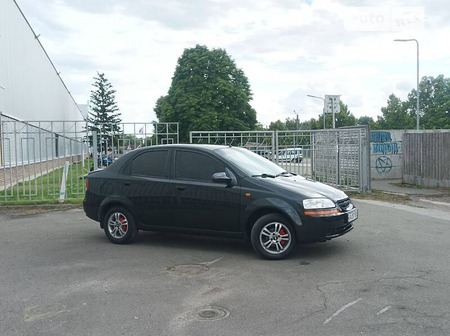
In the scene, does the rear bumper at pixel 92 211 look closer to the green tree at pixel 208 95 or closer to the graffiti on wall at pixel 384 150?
the graffiti on wall at pixel 384 150

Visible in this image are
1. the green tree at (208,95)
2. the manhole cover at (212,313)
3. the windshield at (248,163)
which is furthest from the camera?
the green tree at (208,95)

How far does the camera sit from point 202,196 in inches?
282

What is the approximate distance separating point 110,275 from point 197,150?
8.01ft

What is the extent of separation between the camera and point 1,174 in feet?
54.0

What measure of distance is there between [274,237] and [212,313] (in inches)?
85.9

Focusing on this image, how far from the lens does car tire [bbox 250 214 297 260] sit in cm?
663

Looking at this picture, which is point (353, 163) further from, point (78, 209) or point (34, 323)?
point (34, 323)

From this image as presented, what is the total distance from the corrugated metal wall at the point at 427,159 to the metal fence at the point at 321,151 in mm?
3290

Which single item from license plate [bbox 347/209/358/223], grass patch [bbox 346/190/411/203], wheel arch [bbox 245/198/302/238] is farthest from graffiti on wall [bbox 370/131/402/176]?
wheel arch [bbox 245/198/302/238]

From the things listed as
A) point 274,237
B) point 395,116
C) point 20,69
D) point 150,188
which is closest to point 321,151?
point 150,188

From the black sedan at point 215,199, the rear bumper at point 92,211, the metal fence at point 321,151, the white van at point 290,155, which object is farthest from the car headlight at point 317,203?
the white van at point 290,155

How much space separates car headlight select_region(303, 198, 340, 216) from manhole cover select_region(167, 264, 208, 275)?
165 cm

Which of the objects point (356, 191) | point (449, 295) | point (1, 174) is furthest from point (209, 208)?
point (1, 174)

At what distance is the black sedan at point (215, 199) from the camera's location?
6617mm
